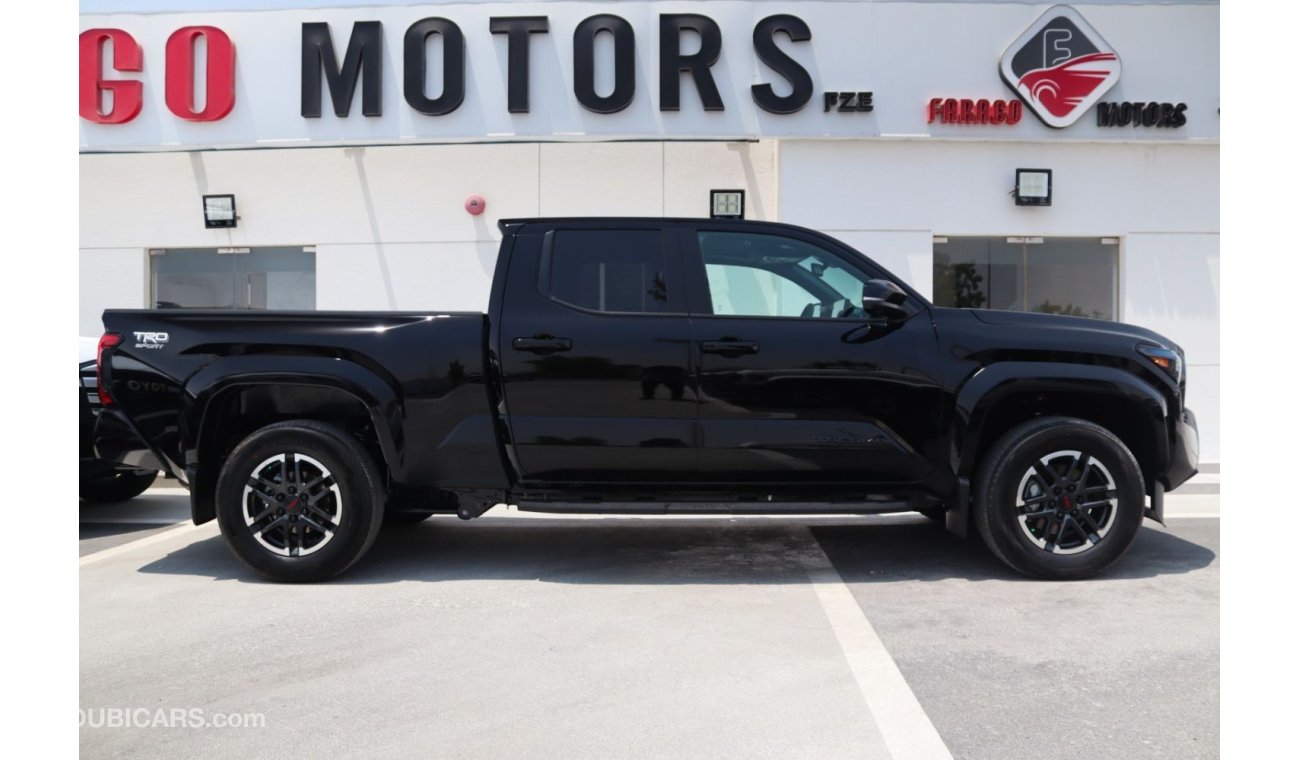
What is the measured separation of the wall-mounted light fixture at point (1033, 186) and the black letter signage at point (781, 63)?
8.45ft

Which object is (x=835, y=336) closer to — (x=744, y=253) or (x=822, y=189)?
(x=744, y=253)

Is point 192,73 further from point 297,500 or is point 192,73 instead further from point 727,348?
point 727,348

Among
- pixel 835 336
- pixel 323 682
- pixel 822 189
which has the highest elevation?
pixel 822 189

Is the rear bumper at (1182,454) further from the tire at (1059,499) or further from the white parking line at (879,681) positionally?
the white parking line at (879,681)

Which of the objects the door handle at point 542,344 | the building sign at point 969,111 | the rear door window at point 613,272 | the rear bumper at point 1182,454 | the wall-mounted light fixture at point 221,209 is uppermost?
the building sign at point 969,111

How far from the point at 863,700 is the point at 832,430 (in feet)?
5.40

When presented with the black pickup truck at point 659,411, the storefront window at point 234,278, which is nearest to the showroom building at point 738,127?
the storefront window at point 234,278

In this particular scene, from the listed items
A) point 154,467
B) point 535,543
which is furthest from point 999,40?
point 154,467

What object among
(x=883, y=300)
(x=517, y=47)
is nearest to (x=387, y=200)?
(x=517, y=47)

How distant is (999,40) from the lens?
30.9 ft

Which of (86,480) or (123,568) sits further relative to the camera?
(86,480)

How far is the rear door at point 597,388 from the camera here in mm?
4441

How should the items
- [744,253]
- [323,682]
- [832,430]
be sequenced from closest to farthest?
[323,682] → [832,430] → [744,253]

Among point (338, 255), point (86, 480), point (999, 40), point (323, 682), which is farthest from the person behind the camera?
point (338, 255)
